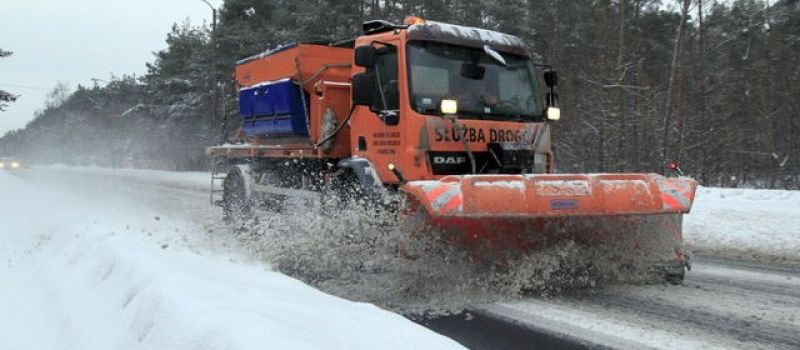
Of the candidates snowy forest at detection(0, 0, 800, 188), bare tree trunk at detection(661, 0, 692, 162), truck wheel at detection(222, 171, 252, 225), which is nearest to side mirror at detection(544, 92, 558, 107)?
truck wheel at detection(222, 171, 252, 225)

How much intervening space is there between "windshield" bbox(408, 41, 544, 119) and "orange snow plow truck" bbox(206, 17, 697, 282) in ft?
0.04

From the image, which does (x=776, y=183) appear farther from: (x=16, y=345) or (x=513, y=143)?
(x=16, y=345)

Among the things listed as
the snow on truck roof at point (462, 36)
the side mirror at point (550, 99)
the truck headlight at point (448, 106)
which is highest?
the snow on truck roof at point (462, 36)

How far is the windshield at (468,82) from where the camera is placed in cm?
645

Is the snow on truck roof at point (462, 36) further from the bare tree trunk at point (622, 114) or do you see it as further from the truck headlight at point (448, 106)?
the bare tree trunk at point (622, 114)

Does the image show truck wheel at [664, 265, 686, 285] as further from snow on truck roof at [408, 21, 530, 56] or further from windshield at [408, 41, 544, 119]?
snow on truck roof at [408, 21, 530, 56]

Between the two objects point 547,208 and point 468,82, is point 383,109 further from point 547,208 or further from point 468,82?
point 547,208

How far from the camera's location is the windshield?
6.45 metres

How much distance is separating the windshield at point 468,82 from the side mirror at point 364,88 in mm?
500

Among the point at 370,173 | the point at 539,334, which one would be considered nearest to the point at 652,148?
the point at 370,173

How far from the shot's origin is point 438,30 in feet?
21.9

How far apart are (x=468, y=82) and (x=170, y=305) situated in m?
3.96

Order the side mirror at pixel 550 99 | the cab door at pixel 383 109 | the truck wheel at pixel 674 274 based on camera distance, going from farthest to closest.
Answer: the side mirror at pixel 550 99 < the cab door at pixel 383 109 < the truck wheel at pixel 674 274

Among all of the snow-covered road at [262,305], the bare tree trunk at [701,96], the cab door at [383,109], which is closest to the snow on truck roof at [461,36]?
the cab door at [383,109]
